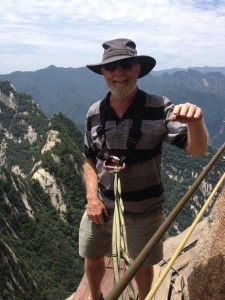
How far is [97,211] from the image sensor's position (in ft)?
16.1

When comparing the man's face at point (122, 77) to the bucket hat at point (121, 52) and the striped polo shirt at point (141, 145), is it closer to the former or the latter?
the bucket hat at point (121, 52)

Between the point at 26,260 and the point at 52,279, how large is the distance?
647 cm

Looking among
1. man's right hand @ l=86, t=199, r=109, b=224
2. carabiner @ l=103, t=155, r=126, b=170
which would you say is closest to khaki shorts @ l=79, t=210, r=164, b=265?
man's right hand @ l=86, t=199, r=109, b=224

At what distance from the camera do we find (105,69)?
468 cm

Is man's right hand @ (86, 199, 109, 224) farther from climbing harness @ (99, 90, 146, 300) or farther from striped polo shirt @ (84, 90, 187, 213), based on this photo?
climbing harness @ (99, 90, 146, 300)

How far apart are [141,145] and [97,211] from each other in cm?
105

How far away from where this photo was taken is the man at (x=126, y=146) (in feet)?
14.8

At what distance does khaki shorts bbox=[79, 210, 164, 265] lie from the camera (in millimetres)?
4926

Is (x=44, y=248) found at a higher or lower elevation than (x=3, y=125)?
lower

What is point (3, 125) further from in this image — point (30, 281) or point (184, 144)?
point (184, 144)

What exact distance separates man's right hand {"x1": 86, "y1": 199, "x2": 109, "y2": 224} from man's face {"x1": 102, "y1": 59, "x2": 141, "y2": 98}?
4.62ft


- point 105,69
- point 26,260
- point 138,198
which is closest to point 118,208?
point 138,198

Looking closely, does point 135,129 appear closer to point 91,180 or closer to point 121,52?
point 121,52

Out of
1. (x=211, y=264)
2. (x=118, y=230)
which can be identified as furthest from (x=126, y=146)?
(x=211, y=264)
